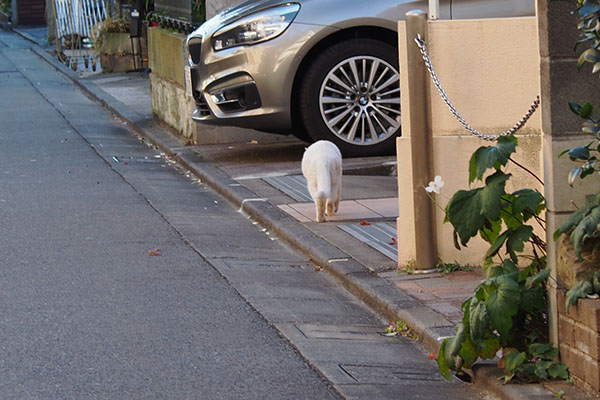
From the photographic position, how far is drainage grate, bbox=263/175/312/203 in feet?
31.2

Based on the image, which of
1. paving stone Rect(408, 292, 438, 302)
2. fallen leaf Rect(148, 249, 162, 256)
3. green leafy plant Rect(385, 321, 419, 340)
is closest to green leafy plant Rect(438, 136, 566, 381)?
green leafy plant Rect(385, 321, 419, 340)

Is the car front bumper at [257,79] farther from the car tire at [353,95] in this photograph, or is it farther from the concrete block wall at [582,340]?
the concrete block wall at [582,340]

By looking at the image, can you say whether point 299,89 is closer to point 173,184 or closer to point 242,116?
point 242,116

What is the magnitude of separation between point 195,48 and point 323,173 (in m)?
4.05

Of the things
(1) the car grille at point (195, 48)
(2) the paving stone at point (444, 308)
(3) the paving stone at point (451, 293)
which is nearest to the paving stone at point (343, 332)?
(2) the paving stone at point (444, 308)

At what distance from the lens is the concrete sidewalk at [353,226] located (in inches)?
227

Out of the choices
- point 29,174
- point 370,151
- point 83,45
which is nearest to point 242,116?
point 370,151

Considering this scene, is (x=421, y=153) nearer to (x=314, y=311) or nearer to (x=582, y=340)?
(x=314, y=311)

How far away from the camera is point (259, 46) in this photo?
10.9 m

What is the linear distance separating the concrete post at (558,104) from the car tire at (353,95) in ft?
20.3

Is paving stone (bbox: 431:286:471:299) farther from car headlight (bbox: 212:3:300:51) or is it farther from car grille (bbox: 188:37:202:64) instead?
car grille (bbox: 188:37:202:64)

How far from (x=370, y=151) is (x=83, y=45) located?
19619 millimetres

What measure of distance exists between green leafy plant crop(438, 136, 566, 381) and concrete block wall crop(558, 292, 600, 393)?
0.10 m

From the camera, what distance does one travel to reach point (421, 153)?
6684 millimetres
